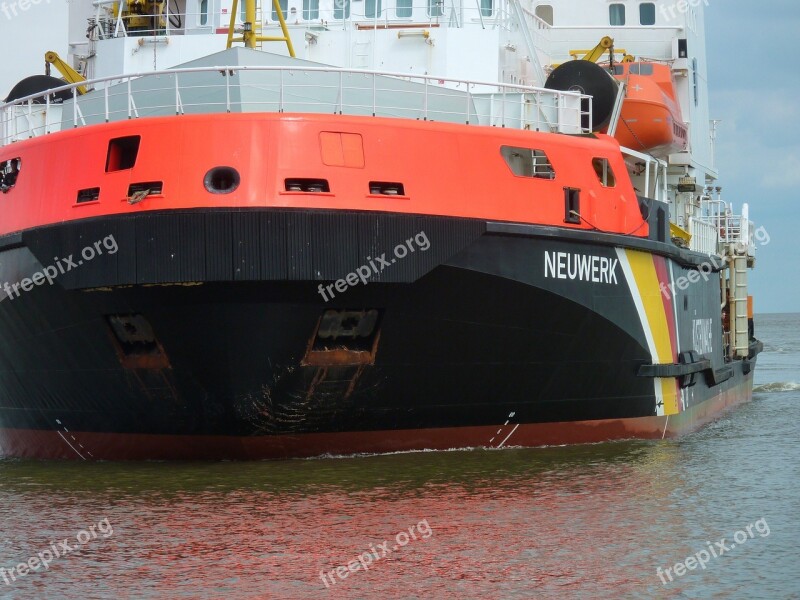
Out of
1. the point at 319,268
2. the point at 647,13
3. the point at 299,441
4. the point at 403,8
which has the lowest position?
the point at 299,441

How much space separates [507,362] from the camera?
12.1 m

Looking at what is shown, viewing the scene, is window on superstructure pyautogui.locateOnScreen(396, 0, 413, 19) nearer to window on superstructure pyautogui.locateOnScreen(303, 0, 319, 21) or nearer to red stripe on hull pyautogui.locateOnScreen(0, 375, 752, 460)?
window on superstructure pyautogui.locateOnScreen(303, 0, 319, 21)

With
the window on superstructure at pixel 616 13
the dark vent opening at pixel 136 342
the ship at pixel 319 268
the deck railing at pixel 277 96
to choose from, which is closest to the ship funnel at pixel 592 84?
the ship at pixel 319 268

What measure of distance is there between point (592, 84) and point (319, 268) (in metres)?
4.75

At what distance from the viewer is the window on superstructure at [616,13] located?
69.1ft

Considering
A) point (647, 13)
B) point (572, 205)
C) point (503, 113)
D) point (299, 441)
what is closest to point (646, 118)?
point (572, 205)

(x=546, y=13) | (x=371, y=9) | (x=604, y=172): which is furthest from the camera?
(x=546, y=13)

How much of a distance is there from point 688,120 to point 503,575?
45.4ft

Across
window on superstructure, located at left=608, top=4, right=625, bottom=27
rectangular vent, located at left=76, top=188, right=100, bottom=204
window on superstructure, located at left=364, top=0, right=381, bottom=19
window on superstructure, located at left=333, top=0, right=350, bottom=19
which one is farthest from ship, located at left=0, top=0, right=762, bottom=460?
window on superstructure, located at left=608, top=4, right=625, bottom=27

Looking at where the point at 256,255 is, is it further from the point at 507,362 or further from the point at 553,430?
the point at 553,430

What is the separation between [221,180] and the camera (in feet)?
36.2

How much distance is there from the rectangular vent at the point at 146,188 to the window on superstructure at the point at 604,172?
14.1 ft

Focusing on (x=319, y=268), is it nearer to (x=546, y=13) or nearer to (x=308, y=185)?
(x=308, y=185)

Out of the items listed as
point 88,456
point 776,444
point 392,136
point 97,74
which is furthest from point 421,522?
point 97,74
